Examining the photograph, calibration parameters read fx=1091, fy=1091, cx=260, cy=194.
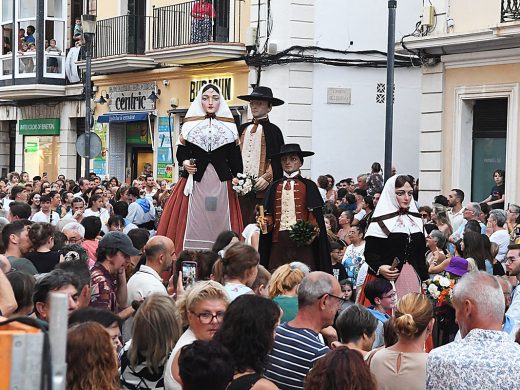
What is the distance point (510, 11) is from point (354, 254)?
21.3 ft

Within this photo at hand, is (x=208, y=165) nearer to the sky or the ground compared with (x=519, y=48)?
nearer to the ground

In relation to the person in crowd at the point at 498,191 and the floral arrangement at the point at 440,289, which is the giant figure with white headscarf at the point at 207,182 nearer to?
the floral arrangement at the point at 440,289

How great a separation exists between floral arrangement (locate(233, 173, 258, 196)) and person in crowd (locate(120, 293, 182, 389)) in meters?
5.78

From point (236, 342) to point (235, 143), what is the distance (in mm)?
6824

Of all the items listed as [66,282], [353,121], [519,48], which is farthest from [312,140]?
[66,282]

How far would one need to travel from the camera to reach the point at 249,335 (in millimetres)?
4656

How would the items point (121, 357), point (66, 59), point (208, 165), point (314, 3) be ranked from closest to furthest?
1. point (121, 357)
2. point (208, 165)
3. point (314, 3)
4. point (66, 59)

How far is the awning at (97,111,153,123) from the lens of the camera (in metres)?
24.4

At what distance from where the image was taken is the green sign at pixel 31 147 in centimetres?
3023

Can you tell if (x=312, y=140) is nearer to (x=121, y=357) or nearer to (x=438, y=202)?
(x=438, y=202)

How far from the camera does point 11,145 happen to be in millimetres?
32281

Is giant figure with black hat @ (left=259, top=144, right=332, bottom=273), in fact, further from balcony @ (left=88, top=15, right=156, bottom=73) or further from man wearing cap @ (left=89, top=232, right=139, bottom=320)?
balcony @ (left=88, top=15, right=156, bottom=73)

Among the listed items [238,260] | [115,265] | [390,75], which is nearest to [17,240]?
[115,265]

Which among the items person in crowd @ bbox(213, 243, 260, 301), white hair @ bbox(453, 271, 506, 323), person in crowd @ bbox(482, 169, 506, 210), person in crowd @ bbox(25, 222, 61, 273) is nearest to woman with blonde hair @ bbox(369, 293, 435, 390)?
white hair @ bbox(453, 271, 506, 323)
